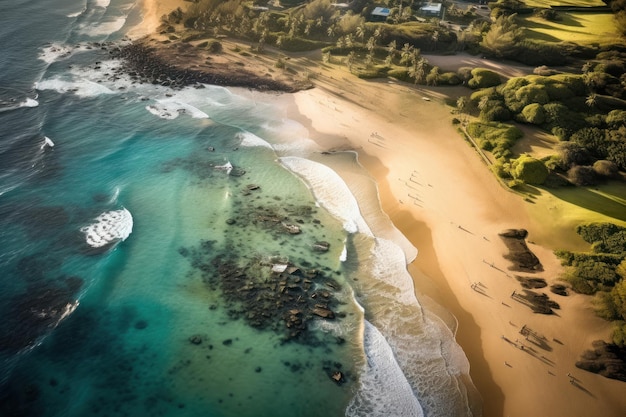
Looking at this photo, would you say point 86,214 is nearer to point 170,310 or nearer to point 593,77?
point 170,310

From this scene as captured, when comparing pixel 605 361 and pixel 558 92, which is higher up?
pixel 558 92

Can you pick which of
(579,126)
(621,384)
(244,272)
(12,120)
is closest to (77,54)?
(12,120)

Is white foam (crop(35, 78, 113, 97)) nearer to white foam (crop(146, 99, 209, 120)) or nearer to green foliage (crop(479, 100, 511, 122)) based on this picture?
white foam (crop(146, 99, 209, 120))

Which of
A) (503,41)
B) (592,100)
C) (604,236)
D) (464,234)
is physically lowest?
(464,234)

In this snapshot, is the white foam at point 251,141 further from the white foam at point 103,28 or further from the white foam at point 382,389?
the white foam at point 103,28

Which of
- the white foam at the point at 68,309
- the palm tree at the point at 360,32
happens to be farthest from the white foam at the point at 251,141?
the palm tree at the point at 360,32

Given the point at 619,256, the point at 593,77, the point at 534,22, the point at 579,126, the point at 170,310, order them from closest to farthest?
the point at 170,310 < the point at 619,256 < the point at 579,126 < the point at 593,77 < the point at 534,22

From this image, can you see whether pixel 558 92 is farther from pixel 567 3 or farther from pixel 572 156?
pixel 567 3

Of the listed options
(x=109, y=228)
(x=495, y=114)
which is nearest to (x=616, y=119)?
(x=495, y=114)
